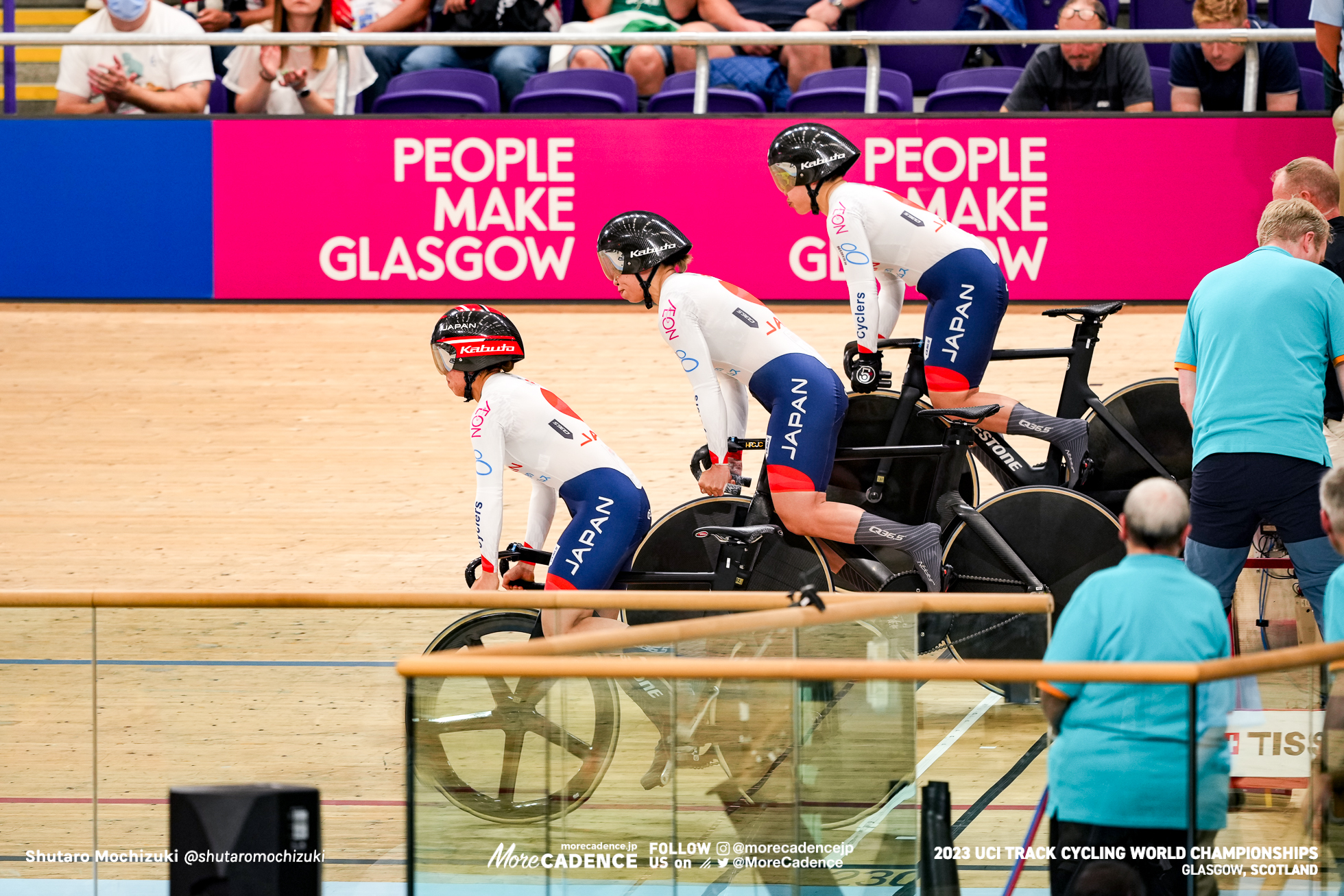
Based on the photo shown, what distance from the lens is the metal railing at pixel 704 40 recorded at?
8906 millimetres

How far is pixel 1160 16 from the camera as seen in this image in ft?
34.4

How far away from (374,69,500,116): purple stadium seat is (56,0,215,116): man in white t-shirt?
3.67 feet

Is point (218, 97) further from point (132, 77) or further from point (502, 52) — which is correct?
point (502, 52)

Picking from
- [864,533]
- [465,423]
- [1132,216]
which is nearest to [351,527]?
[465,423]

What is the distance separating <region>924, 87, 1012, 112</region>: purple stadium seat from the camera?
9.43 m

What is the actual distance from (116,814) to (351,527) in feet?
10.4

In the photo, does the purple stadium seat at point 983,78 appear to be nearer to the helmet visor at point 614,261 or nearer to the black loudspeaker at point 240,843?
the helmet visor at point 614,261

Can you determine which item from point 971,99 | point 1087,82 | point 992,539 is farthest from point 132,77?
point 992,539

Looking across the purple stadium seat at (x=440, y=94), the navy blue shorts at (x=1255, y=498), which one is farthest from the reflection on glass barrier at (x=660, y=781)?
the purple stadium seat at (x=440, y=94)

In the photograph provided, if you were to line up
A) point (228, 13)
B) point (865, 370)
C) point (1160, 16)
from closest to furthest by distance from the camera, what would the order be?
point (865, 370)
point (1160, 16)
point (228, 13)

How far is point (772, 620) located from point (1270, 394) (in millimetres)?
1557

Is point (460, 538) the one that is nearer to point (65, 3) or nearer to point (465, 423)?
point (465, 423)

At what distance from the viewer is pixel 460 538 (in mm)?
7266

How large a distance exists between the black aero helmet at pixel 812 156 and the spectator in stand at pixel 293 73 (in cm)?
456
